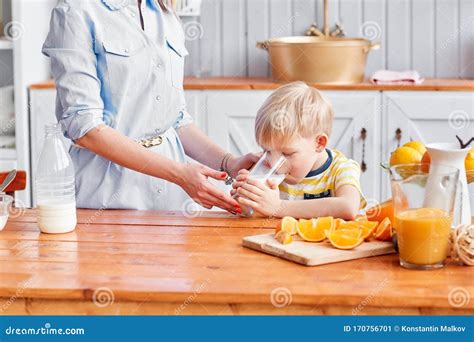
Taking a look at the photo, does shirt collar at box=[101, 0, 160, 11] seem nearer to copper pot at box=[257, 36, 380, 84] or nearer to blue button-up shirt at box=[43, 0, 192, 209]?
blue button-up shirt at box=[43, 0, 192, 209]

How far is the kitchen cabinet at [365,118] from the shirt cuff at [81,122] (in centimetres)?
167

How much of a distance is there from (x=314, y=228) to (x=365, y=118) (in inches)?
81.2

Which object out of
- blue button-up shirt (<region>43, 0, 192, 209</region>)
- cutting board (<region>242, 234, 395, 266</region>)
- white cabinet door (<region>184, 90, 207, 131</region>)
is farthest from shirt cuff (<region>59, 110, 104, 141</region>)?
white cabinet door (<region>184, 90, 207, 131</region>)

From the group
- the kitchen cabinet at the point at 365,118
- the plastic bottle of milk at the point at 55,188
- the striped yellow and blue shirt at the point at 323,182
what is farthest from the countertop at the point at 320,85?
the plastic bottle of milk at the point at 55,188

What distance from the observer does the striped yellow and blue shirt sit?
82.7 inches

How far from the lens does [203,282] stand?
148cm

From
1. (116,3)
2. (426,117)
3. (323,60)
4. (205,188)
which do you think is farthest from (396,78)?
(205,188)

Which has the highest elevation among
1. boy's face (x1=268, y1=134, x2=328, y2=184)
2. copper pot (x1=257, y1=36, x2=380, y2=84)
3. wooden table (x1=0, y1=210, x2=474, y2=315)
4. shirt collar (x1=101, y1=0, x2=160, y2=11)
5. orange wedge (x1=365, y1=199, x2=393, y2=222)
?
shirt collar (x1=101, y1=0, x2=160, y2=11)

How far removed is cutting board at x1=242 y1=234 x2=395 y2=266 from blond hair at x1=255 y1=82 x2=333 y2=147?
1.08ft

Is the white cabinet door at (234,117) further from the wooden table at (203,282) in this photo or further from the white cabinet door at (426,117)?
the wooden table at (203,282)

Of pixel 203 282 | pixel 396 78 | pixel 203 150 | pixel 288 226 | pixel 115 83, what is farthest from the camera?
pixel 396 78

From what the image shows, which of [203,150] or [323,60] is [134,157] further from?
[323,60]

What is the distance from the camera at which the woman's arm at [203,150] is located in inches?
90.4
